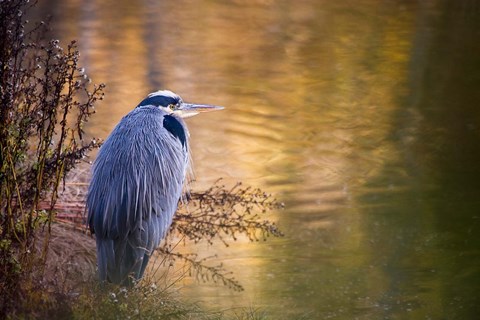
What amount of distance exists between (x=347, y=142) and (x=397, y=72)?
7.84 feet

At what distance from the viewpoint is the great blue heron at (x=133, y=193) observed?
3.90m

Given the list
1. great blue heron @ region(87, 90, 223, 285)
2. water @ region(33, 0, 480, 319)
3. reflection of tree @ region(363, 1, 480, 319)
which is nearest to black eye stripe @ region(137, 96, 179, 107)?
great blue heron @ region(87, 90, 223, 285)

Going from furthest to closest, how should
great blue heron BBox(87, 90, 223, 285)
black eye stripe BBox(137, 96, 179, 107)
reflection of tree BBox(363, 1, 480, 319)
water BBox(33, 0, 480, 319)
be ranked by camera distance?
water BBox(33, 0, 480, 319), reflection of tree BBox(363, 1, 480, 319), black eye stripe BBox(137, 96, 179, 107), great blue heron BBox(87, 90, 223, 285)

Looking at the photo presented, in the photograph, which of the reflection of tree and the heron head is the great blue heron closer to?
the heron head

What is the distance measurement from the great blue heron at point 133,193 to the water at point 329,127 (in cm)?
68

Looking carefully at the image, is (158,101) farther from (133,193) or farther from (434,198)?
(434,198)

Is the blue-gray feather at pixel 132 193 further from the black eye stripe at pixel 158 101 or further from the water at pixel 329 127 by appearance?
the water at pixel 329 127

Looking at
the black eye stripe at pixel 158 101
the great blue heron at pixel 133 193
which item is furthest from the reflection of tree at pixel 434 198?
the black eye stripe at pixel 158 101

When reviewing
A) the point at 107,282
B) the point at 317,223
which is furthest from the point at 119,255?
the point at 317,223

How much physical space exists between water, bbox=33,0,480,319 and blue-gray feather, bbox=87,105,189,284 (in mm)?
682

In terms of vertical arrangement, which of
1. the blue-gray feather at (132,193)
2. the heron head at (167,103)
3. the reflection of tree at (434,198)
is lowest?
the reflection of tree at (434,198)

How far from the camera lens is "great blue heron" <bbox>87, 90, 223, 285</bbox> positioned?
3.90 meters

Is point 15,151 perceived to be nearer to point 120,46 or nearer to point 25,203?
point 25,203

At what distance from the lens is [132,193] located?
3.91 metres
